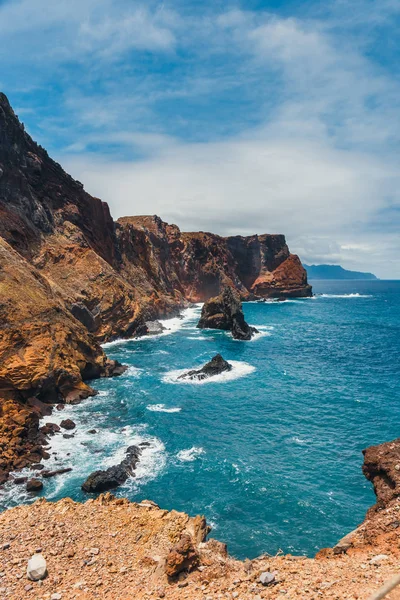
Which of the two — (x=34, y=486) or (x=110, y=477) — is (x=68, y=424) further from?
(x=110, y=477)

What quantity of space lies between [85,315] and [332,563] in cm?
6139

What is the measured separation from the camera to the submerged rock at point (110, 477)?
998 inches

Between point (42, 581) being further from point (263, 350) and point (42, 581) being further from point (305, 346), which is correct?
point (305, 346)

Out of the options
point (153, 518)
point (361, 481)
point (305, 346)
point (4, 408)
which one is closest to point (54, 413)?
point (4, 408)

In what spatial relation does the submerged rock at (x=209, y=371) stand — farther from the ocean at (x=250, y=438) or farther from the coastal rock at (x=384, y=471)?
the coastal rock at (x=384, y=471)

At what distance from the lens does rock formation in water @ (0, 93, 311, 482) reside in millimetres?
36688

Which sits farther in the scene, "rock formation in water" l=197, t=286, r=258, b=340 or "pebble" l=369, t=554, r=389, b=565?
"rock formation in water" l=197, t=286, r=258, b=340

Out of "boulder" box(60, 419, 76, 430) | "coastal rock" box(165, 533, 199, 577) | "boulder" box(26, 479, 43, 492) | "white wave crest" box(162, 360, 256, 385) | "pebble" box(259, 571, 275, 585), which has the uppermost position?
"pebble" box(259, 571, 275, 585)

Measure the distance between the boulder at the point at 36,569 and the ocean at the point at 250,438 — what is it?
37.1ft

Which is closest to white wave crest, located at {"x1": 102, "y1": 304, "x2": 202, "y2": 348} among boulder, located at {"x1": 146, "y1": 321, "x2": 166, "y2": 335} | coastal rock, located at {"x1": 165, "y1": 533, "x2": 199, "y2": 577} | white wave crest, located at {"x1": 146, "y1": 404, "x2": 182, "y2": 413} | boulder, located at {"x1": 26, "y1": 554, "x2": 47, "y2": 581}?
boulder, located at {"x1": 146, "y1": 321, "x2": 166, "y2": 335}

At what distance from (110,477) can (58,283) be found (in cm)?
4766

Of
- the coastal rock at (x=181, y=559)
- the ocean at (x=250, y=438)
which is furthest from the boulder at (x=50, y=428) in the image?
the coastal rock at (x=181, y=559)

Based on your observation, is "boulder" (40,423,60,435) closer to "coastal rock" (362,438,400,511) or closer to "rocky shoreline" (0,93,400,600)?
"rocky shoreline" (0,93,400,600)

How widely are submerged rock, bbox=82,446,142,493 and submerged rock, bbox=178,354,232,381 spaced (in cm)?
2377
